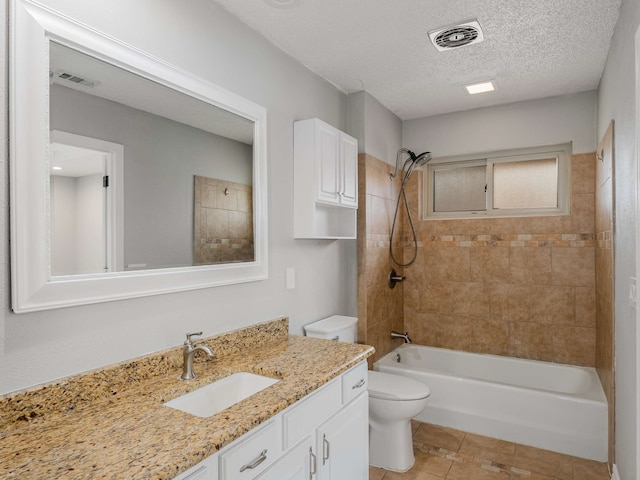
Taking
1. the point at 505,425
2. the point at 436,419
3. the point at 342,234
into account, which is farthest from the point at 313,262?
the point at 505,425

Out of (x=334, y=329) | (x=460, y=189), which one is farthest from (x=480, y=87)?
(x=334, y=329)

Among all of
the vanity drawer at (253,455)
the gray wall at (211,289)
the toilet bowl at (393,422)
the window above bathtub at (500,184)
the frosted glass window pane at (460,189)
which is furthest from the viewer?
the frosted glass window pane at (460,189)

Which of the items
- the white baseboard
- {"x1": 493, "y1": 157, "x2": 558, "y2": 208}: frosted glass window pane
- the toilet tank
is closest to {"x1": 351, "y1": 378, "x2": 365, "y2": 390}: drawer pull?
the toilet tank

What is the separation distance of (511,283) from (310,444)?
96.7 inches

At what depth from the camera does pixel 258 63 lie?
2146mm

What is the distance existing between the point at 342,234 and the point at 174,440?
75.1 inches

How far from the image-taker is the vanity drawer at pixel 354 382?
1767 mm

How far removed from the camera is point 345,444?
1.75 metres

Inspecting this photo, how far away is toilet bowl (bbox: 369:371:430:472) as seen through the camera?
2.38 meters

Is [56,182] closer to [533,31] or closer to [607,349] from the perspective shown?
[533,31]

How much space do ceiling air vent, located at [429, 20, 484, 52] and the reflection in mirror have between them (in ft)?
3.79

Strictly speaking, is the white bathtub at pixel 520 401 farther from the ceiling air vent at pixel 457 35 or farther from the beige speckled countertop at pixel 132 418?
the ceiling air vent at pixel 457 35

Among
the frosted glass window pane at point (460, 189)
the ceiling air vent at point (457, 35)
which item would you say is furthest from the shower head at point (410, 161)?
the ceiling air vent at point (457, 35)

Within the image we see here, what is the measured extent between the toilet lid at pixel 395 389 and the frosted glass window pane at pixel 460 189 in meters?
1.74
